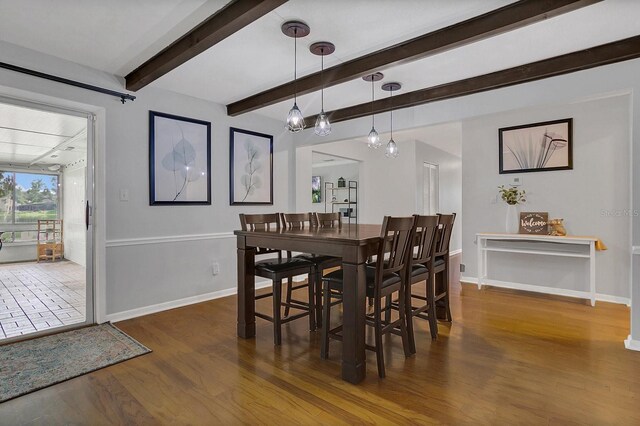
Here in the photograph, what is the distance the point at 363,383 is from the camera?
6.89 ft

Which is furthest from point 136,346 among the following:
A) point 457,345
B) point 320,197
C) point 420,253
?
point 320,197

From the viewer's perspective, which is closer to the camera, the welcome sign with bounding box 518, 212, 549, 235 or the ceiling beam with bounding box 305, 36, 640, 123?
the ceiling beam with bounding box 305, 36, 640, 123

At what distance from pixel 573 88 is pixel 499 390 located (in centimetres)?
259

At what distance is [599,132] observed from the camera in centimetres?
388

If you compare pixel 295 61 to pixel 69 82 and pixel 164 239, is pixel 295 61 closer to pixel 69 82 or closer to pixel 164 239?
pixel 69 82

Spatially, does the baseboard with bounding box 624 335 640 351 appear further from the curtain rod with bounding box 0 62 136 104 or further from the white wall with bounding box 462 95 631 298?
the curtain rod with bounding box 0 62 136 104

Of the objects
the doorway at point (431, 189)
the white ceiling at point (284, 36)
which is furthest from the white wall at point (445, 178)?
the white ceiling at point (284, 36)

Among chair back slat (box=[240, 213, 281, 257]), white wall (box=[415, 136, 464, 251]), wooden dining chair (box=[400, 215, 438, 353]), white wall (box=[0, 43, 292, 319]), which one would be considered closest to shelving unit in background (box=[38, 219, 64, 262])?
white wall (box=[0, 43, 292, 319])

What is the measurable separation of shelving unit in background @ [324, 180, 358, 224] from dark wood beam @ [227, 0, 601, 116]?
5.29 metres

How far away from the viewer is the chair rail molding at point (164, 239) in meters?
3.32

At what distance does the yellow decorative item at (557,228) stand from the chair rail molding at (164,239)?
12.7ft

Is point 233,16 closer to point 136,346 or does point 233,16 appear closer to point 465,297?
point 136,346

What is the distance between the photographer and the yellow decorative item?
4.05 m

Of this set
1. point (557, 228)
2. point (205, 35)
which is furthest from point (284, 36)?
point (557, 228)
